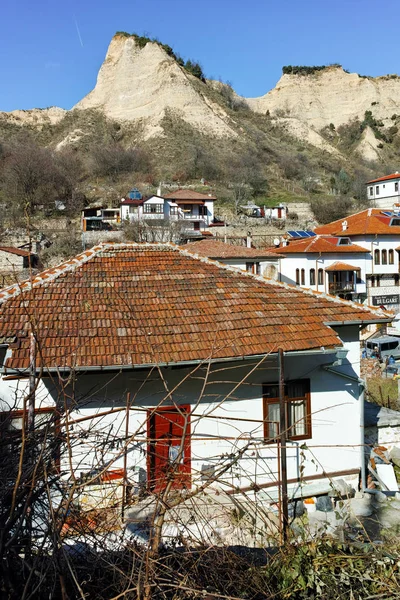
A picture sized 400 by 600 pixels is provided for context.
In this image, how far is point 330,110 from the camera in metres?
92.4

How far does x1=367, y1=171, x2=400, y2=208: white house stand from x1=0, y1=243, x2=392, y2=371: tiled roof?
4924 centimetres

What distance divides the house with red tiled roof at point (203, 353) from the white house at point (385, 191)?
4929 cm

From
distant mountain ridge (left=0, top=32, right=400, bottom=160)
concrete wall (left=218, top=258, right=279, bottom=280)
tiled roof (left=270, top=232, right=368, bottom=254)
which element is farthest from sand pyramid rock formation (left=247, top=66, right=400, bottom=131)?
concrete wall (left=218, top=258, right=279, bottom=280)

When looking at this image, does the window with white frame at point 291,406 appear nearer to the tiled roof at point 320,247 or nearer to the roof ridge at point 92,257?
the roof ridge at point 92,257

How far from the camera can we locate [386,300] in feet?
102

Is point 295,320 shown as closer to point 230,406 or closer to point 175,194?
point 230,406

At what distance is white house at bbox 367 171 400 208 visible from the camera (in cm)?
5166

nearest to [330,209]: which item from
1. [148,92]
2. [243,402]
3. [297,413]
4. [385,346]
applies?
[385,346]

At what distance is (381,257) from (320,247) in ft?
19.1

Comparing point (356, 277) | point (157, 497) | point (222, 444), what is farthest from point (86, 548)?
point (356, 277)

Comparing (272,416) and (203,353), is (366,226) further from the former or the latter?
(203,353)

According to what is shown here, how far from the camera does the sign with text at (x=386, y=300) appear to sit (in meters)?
30.8

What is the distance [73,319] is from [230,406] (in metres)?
2.65

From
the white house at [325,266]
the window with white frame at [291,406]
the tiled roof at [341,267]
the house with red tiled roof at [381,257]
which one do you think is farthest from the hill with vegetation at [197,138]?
the window with white frame at [291,406]
